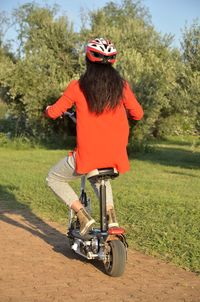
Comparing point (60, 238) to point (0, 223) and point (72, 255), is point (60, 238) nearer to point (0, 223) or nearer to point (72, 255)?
point (72, 255)

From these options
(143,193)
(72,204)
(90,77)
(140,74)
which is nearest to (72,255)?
(72,204)

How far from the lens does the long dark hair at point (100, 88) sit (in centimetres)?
541

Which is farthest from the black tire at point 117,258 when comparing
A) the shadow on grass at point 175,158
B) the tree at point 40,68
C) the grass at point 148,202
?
the tree at point 40,68

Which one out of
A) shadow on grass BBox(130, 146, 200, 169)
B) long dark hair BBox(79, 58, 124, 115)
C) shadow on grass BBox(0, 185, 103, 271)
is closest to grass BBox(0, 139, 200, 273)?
shadow on grass BBox(0, 185, 103, 271)

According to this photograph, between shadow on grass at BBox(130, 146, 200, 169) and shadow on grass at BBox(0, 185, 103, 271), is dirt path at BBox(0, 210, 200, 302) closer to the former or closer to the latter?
shadow on grass at BBox(0, 185, 103, 271)

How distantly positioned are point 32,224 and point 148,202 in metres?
2.63

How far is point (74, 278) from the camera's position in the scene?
5.46m

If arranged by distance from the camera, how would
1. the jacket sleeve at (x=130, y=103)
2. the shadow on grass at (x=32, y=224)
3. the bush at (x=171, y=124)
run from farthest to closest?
the bush at (x=171, y=124)
the shadow on grass at (x=32, y=224)
the jacket sleeve at (x=130, y=103)

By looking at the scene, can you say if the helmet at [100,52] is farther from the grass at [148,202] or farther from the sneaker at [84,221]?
the grass at [148,202]

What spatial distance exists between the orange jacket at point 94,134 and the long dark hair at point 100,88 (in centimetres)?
6

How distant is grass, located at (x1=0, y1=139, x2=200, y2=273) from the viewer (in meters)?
6.94

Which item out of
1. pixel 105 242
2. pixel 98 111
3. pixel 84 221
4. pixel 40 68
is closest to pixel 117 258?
pixel 105 242

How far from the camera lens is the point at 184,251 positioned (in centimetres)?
657

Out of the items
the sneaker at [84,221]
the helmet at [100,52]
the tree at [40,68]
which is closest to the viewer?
the helmet at [100,52]
